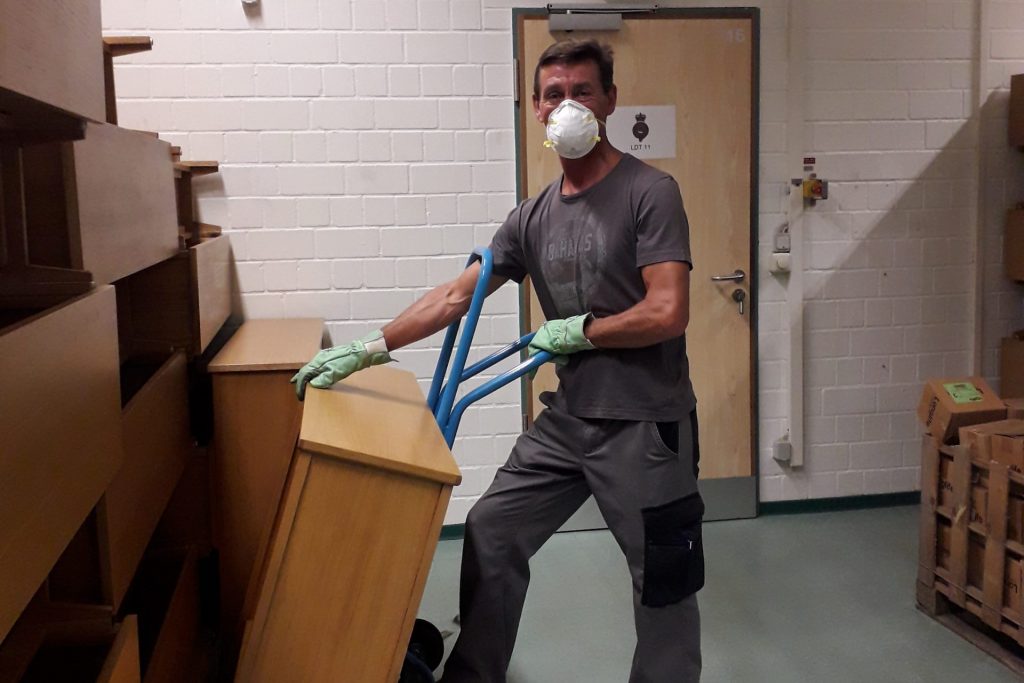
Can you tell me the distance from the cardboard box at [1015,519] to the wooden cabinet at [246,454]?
2.20 m

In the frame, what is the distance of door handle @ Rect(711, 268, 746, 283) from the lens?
3.99 m

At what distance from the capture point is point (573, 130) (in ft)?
7.29

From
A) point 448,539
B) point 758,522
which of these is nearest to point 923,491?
point 758,522

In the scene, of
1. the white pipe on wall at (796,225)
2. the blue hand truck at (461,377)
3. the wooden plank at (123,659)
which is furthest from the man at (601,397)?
the white pipe on wall at (796,225)

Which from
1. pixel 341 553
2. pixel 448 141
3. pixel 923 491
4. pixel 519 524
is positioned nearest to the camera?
pixel 341 553

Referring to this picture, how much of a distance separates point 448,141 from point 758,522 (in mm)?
2125

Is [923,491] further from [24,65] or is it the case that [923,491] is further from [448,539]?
[24,65]

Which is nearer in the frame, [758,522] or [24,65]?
[24,65]

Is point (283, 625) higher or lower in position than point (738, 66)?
lower

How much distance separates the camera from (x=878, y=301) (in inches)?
165

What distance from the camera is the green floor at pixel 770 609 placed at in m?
2.76

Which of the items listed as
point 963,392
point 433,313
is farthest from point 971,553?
point 433,313

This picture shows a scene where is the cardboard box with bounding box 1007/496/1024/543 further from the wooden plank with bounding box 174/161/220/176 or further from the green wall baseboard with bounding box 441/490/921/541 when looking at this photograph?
the wooden plank with bounding box 174/161/220/176

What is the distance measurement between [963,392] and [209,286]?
2551mm
